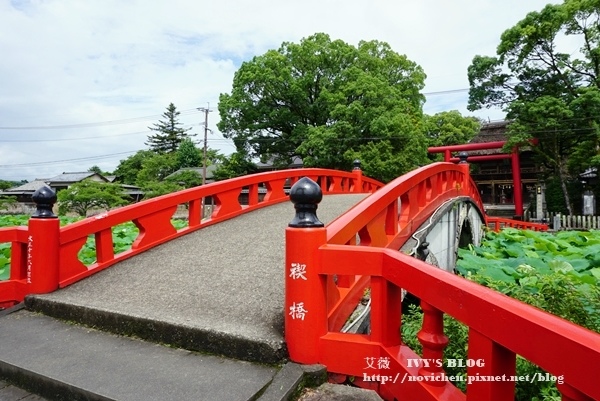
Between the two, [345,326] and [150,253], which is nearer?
[345,326]

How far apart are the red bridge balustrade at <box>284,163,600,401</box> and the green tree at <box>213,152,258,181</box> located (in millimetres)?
22155

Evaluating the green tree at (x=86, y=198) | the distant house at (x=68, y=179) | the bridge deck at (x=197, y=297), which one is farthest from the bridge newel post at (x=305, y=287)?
the distant house at (x=68, y=179)

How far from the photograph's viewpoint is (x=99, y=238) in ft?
13.3

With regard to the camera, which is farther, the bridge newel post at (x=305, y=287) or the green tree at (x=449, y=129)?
the green tree at (x=449, y=129)

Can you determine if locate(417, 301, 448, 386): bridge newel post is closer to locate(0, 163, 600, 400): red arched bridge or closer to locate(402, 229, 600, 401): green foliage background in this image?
locate(0, 163, 600, 400): red arched bridge

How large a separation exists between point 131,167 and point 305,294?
59.0 m

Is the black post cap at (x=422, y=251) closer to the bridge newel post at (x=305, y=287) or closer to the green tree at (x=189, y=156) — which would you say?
the bridge newel post at (x=305, y=287)

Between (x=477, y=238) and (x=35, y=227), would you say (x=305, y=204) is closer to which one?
(x=35, y=227)

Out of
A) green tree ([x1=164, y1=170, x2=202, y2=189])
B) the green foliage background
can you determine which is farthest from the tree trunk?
green tree ([x1=164, y1=170, x2=202, y2=189])

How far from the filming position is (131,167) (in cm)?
5588

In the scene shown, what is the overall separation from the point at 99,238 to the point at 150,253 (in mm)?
567

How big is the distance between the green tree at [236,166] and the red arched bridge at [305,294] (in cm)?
1993

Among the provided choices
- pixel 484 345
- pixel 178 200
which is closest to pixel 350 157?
pixel 178 200

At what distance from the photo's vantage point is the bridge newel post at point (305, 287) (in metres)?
2.22
